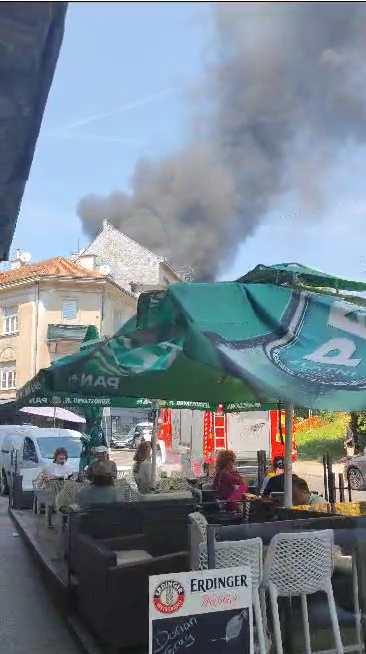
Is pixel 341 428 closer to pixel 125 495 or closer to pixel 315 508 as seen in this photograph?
pixel 125 495

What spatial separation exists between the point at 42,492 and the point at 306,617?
23.5 ft

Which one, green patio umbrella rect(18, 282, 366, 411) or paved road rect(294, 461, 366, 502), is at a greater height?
green patio umbrella rect(18, 282, 366, 411)

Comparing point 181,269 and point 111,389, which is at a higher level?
point 181,269

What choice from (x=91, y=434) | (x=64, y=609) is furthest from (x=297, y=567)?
(x=91, y=434)

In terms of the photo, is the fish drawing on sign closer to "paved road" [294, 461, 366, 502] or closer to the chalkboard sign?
the chalkboard sign

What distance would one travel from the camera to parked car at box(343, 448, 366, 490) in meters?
17.8

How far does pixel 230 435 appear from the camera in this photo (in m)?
16.9

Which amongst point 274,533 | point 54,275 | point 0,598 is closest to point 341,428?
point 54,275

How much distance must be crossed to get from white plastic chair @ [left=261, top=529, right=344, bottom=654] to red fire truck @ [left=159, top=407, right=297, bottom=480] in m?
12.2

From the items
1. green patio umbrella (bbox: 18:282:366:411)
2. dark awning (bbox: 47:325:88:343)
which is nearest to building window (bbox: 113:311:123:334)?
dark awning (bbox: 47:325:88:343)

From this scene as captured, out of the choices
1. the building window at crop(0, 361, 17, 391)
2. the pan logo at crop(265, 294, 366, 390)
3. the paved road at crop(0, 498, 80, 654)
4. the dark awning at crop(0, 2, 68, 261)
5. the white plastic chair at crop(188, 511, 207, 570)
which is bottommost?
the paved road at crop(0, 498, 80, 654)

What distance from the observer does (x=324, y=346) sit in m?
4.04

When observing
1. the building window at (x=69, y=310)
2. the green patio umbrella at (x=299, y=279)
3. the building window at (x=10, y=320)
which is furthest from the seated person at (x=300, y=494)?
the building window at (x=10, y=320)

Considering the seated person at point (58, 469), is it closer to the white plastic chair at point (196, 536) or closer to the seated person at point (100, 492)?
the seated person at point (100, 492)
